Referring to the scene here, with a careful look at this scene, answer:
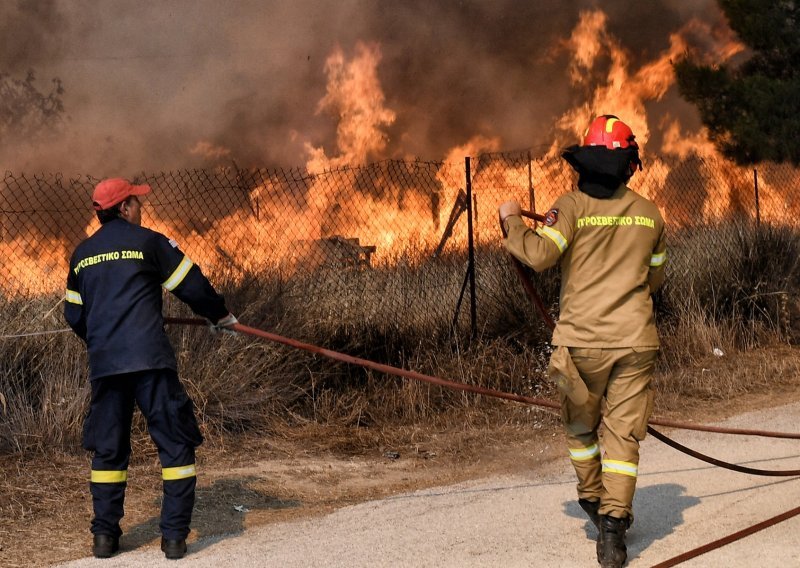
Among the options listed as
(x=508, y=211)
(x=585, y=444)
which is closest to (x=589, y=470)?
(x=585, y=444)

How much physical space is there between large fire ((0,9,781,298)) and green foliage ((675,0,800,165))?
2.86m

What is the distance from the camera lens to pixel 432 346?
8.69 m

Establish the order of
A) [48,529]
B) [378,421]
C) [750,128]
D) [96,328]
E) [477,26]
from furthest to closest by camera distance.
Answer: [477,26] < [750,128] < [378,421] < [48,529] < [96,328]

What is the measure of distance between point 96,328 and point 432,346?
4.32 meters

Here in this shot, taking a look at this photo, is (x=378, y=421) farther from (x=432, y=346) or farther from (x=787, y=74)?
(x=787, y=74)

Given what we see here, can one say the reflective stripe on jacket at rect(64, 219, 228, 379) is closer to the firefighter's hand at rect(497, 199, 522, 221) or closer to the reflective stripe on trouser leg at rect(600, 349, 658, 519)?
the firefighter's hand at rect(497, 199, 522, 221)

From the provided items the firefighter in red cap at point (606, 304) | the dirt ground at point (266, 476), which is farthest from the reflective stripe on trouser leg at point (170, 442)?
the firefighter in red cap at point (606, 304)

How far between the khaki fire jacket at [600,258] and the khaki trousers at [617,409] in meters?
0.06

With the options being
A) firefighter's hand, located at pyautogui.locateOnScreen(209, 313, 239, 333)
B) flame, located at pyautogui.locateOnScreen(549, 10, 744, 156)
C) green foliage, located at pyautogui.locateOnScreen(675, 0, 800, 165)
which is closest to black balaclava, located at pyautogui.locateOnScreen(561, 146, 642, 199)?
firefighter's hand, located at pyautogui.locateOnScreen(209, 313, 239, 333)

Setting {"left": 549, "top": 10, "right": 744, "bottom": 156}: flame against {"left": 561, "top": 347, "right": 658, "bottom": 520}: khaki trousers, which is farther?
{"left": 549, "top": 10, "right": 744, "bottom": 156}: flame

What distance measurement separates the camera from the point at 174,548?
4.70 meters

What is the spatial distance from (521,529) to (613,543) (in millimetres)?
712

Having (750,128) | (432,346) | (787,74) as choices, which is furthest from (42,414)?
(787,74)

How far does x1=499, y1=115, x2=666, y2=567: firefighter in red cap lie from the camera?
441cm
